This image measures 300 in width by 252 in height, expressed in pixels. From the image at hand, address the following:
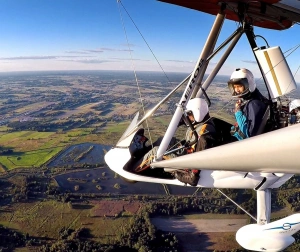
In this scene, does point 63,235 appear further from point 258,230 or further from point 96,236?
point 258,230

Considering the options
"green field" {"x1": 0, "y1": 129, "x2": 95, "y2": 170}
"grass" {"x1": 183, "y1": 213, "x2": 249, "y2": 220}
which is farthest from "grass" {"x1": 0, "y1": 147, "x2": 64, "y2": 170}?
"grass" {"x1": 183, "y1": 213, "x2": 249, "y2": 220}

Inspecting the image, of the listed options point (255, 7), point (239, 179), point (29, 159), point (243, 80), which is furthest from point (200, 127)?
point (29, 159)

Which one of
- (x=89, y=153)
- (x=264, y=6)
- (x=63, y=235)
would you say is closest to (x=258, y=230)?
(x=264, y=6)

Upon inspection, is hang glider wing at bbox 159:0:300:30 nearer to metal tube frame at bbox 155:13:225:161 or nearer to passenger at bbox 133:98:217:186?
metal tube frame at bbox 155:13:225:161

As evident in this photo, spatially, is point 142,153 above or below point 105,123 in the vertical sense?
above

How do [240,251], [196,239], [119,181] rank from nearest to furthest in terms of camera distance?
1. [240,251]
2. [196,239]
3. [119,181]

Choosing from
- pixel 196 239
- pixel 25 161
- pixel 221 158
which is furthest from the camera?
pixel 25 161

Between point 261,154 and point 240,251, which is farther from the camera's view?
point 240,251
